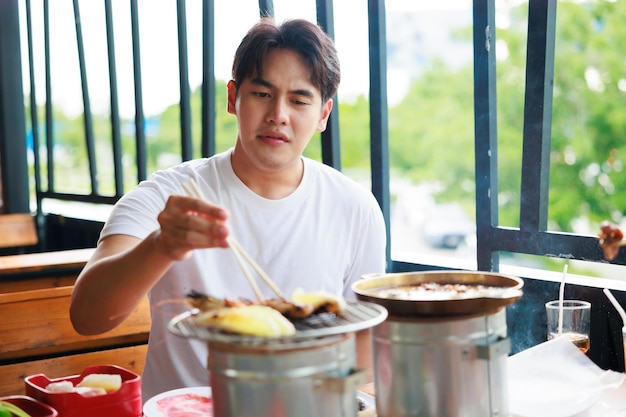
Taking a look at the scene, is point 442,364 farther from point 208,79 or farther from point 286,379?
point 208,79

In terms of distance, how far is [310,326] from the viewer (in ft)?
4.54

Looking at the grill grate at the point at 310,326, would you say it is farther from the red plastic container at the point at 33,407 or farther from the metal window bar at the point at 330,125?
the metal window bar at the point at 330,125

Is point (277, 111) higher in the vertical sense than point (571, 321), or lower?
higher

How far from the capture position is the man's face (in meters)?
2.27

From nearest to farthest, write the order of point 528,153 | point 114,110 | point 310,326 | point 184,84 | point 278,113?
point 310,326, point 278,113, point 528,153, point 184,84, point 114,110

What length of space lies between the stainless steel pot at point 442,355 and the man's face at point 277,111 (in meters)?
0.86

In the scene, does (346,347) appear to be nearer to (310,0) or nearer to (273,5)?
(310,0)

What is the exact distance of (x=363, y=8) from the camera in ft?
12.3

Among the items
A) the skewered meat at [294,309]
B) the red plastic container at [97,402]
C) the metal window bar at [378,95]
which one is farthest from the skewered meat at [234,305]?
the metal window bar at [378,95]

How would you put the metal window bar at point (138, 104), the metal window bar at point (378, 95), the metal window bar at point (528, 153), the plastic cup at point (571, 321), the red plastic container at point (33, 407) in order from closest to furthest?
the red plastic container at point (33, 407)
the plastic cup at point (571, 321)
the metal window bar at point (528, 153)
the metal window bar at point (378, 95)
the metal window bar at point (138, 104)

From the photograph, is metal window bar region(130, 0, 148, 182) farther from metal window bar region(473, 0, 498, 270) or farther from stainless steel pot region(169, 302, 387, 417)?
stainless steel pot region(169, 302, 387, 417)

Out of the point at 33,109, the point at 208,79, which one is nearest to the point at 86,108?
the point at 33,109

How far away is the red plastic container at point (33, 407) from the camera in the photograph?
168cm

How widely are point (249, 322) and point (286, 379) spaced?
0.11m
